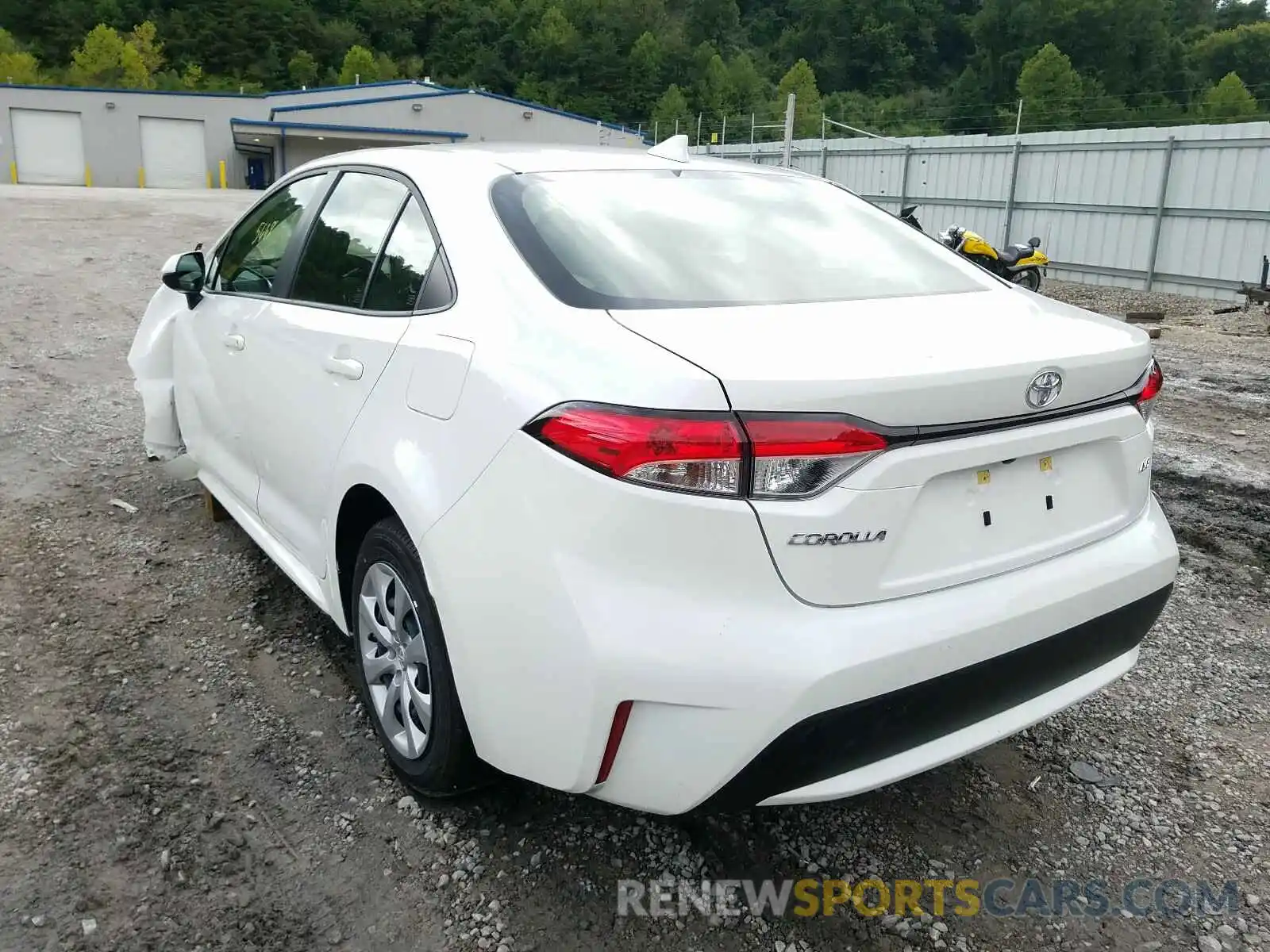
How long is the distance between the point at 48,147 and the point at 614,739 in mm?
52225

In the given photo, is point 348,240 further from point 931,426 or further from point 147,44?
point 147,44

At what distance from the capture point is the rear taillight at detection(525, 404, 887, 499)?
72.7 inches

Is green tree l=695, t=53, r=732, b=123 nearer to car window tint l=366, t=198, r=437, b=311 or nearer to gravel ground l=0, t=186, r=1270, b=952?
gravel ground l=0, t=186, r=1270, b=952

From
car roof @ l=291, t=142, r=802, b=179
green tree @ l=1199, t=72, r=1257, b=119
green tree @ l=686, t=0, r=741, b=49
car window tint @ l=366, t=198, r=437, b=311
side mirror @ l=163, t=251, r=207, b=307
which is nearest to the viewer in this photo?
car window tint @ l=366, t=198, r=437, b=311

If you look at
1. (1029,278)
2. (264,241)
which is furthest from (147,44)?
(264,241)

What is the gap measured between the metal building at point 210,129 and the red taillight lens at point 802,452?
136 feet

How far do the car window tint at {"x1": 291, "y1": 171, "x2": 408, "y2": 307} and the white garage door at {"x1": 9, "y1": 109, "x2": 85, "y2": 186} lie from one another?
49.1 meters

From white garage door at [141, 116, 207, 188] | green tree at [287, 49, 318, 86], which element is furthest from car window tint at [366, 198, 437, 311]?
green tree at [287, 49, 318, 86]

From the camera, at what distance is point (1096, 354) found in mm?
2268

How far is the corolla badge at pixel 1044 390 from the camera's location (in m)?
A: 2.11

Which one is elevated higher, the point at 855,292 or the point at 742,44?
the point at 742,44

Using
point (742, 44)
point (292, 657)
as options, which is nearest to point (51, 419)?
point (292, 657)

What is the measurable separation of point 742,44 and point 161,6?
188ft

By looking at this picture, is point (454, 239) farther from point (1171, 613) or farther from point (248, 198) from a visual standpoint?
point (248, 198)
